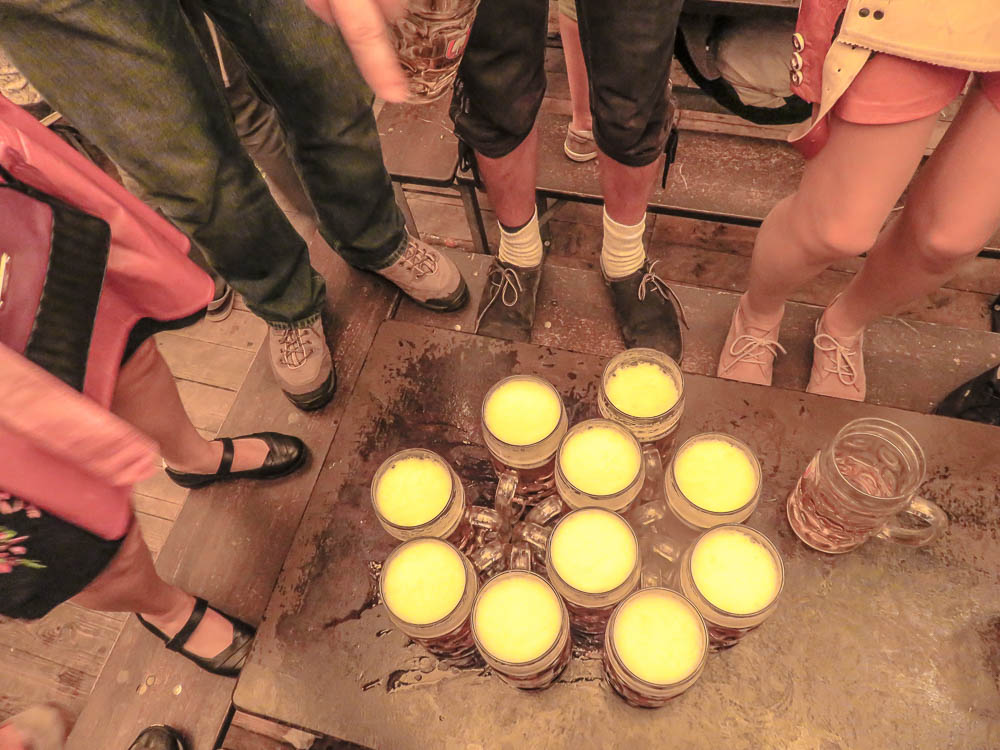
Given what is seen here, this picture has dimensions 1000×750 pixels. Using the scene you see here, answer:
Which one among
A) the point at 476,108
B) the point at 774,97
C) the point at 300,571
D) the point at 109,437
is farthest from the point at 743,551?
the point at 774,97

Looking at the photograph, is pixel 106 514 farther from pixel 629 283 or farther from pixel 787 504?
pixel 629 283

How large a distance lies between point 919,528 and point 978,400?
23.6 inches

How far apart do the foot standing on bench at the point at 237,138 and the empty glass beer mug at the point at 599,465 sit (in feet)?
2.47

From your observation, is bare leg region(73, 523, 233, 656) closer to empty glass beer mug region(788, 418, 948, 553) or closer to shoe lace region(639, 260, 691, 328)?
empty glass beer mug region(788, 418, 948, 553)

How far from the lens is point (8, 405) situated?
57cm

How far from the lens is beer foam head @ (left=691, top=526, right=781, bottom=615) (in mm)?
665

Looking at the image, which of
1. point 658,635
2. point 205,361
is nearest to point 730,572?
point 658,635

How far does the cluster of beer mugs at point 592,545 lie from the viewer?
653mm

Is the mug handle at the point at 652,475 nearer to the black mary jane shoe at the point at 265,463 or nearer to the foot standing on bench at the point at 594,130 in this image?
the foot standing on bench at the point at 594,130

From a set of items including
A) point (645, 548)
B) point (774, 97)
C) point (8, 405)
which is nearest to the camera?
point (8, 405)

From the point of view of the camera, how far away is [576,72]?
65.1 inches

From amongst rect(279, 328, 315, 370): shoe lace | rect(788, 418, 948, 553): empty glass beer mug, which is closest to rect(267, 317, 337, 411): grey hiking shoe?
rect(279, 328, 315, 370): shoe lace

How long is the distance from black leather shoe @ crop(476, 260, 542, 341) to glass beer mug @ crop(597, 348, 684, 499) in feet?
1.93

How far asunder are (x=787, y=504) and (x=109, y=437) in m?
0.83
